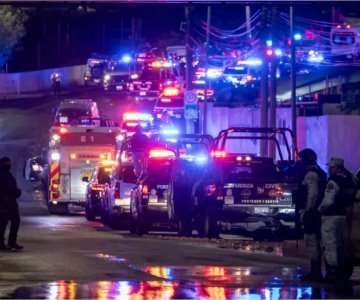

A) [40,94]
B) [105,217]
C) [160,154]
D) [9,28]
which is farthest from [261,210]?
[40,94]

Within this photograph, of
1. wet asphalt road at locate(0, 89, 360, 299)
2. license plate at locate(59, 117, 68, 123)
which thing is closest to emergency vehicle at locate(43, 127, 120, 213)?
wet asphalt road at locate(0, 89, 360, 299)

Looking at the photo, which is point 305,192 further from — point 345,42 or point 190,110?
point 345,42

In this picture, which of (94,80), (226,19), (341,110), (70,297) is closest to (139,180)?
(70,297)

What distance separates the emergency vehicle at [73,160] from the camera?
102ft

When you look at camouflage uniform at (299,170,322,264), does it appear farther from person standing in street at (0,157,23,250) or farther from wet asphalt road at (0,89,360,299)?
person standing in street at (0,157,23,250)

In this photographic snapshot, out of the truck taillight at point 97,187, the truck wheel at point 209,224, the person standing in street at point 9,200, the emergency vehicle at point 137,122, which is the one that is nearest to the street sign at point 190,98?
the emergency vehicle at point 137,122

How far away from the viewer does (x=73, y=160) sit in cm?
3125

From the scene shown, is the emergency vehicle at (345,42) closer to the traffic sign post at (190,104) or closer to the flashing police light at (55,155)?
the traffic sign post at (190,104)

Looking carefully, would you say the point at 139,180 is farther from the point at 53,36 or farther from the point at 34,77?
the point at 53,36

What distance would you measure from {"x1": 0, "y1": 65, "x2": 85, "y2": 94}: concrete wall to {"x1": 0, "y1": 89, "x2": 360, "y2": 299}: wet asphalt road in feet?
177

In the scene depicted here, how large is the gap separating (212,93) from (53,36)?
45.0 m

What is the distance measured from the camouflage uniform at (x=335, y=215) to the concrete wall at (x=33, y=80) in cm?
6562

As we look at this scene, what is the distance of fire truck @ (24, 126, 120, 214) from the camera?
102ft

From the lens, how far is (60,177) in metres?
31.2
